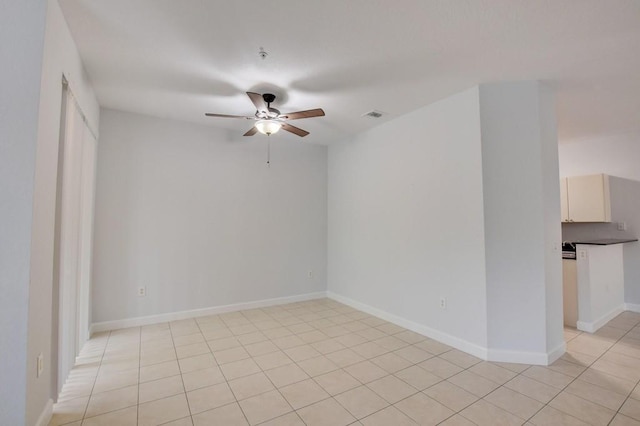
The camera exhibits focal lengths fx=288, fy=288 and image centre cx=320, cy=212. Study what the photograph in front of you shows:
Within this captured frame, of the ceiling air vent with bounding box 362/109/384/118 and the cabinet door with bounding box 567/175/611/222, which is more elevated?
the ceiling air vent with bounding box 362/109/384/118

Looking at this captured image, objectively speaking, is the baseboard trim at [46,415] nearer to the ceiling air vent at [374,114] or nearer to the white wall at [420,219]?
the white wall at [420,219]

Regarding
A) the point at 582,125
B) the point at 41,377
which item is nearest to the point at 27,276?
the point at 41,377

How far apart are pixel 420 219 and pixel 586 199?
9.77 ft

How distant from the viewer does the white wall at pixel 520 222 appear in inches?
109

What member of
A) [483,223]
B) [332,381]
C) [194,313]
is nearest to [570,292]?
[483,223]

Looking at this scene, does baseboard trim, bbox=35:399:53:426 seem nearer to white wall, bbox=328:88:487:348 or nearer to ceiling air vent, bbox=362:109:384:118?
white wall, bbox=328:88:487:348

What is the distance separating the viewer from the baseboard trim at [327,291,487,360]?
9.56 feet

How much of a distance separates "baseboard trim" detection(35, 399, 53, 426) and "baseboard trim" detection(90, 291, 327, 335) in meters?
1.71

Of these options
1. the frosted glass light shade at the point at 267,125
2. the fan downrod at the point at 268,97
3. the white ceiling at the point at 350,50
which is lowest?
the frosted glass light shade at the point at 267,125

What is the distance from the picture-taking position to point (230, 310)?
4312 millimetres

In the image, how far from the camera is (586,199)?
4.41 metres

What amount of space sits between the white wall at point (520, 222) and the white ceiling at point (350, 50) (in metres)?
0.32

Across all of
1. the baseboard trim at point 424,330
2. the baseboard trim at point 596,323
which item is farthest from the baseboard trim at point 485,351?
the baseboard trim at point 596,323

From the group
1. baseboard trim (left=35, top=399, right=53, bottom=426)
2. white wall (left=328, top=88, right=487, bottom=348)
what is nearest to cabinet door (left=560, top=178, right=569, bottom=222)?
white wall (left=328, top=88, right=487, bottom=348)
